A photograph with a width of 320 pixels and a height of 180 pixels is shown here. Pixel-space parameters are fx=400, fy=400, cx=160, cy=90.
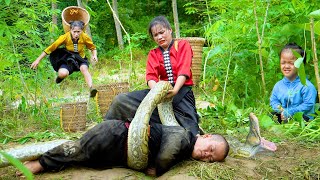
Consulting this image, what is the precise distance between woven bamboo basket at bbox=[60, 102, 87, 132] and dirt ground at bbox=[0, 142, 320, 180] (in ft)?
5.48

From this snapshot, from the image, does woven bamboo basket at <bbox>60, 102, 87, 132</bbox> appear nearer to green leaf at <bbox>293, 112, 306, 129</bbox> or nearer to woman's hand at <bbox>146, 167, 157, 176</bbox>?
woman's hand at <bbox>146, 167, 157, 176</bbox>

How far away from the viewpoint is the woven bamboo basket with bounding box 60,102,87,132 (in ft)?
14.9

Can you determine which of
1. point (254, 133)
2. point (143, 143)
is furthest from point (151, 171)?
point (254, 133)

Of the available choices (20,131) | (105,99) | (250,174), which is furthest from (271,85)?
(20,131)

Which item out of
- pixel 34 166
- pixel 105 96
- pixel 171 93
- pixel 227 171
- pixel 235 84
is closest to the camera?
pixel 227 171

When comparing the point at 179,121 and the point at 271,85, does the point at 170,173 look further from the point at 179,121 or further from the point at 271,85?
the point at 271,85

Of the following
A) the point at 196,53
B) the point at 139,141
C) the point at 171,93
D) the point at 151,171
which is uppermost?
the point at 196,53

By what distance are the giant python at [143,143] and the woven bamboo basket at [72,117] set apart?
1521mm

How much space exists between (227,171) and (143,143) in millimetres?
577

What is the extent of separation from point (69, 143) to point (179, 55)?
1.47m

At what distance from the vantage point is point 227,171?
2.58 m

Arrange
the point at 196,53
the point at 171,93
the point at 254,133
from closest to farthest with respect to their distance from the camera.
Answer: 1. the point at 254,133
2. the point at 171,93
3. the point at 196,53

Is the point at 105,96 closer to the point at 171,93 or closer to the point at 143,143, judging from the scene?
the point at 171,93

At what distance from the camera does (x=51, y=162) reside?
2.73 m
